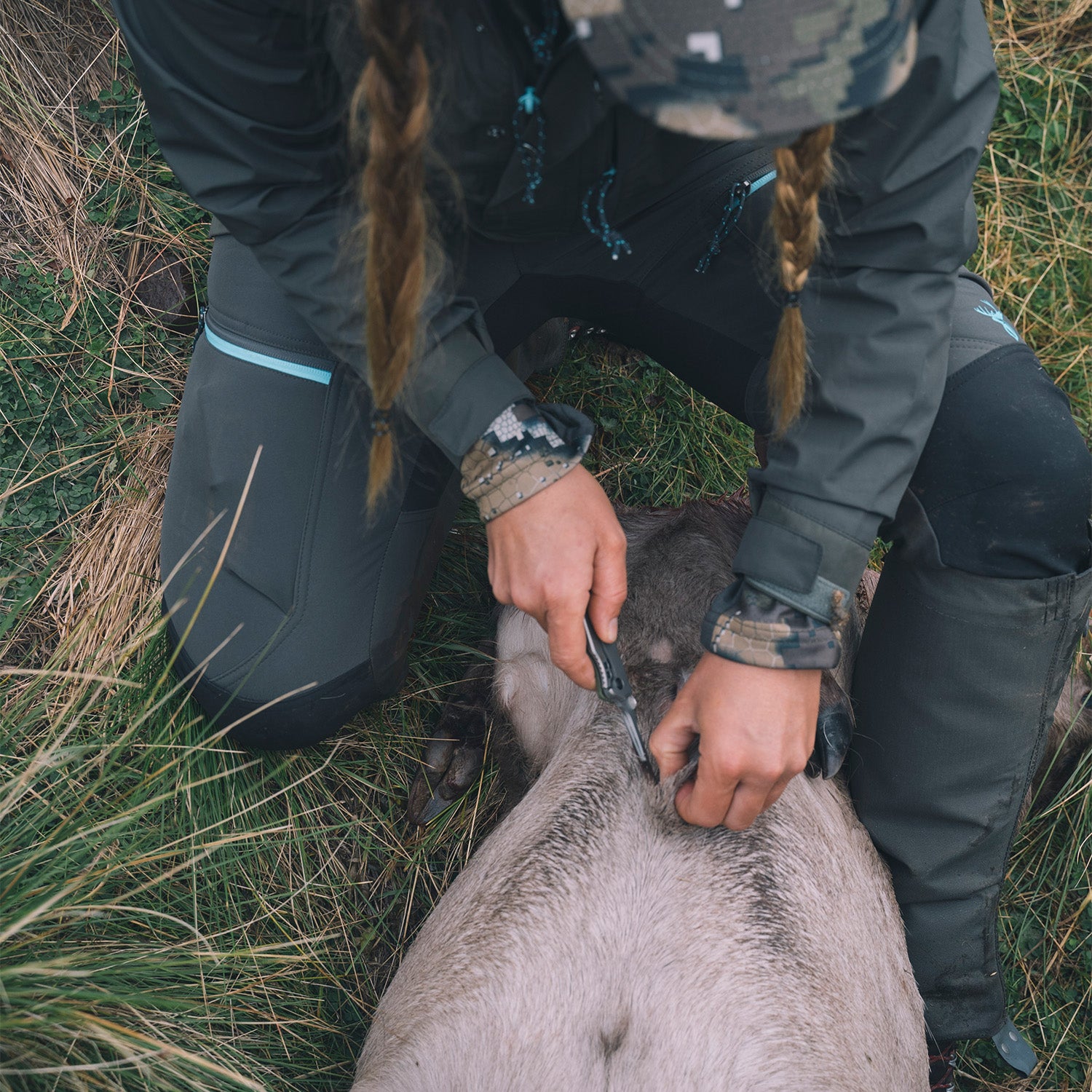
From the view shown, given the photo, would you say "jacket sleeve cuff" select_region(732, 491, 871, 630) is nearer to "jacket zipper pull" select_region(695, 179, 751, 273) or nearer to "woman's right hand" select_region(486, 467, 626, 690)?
"woman's right hand" select_region(486, 467, 626, 690)

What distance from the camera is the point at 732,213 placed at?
2.15 m

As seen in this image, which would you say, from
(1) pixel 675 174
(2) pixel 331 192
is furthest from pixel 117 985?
(1) pixel 675 174

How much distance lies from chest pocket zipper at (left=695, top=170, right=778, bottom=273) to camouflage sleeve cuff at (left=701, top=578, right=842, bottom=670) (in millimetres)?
867

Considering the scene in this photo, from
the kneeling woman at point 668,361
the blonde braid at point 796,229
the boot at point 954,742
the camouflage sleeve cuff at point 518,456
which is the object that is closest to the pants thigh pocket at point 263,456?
the kneeling woman at point 668,361

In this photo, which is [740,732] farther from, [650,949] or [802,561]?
[650,949]

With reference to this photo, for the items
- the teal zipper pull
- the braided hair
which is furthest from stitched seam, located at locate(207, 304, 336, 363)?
the teal zipper pull

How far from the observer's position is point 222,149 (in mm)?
1795

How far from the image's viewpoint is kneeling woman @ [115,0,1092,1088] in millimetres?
1366

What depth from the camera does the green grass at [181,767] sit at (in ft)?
6.55

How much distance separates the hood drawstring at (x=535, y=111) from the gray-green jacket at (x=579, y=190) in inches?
0.7

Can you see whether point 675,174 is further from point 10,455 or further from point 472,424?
point 10,455

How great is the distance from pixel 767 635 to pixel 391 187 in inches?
39.9

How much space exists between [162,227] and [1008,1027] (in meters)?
3.50

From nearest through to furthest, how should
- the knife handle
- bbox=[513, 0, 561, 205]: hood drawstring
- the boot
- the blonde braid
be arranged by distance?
the blonde braid, bbox=[513, 0, 561, 205]: hood drawstring, the knife handle, the boot
